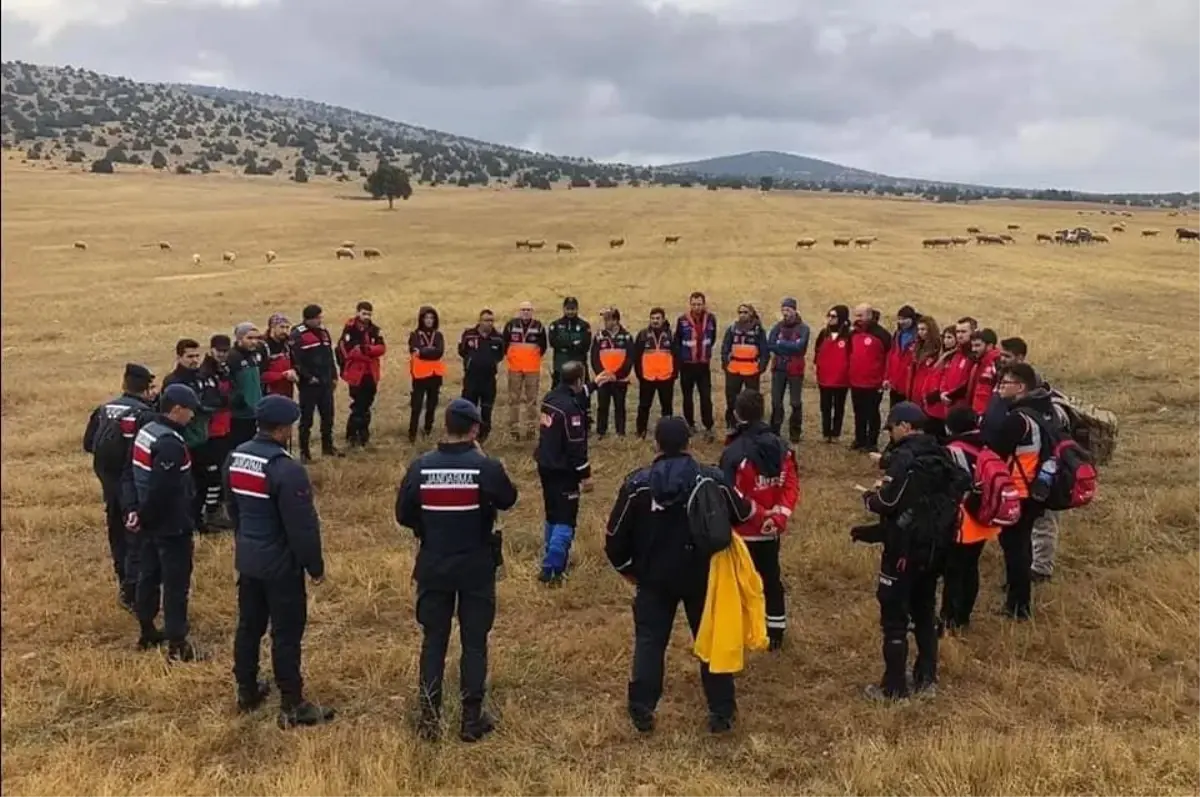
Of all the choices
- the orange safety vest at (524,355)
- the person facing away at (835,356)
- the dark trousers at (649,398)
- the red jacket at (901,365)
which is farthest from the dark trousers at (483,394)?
the red jacket at (901,365)

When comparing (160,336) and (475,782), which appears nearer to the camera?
(475,782)

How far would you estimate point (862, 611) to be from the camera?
24.7 ft

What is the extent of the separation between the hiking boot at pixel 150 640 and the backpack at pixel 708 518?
4.07 meters

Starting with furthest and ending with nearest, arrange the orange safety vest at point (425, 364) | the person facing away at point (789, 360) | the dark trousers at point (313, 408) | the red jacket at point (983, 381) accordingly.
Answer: the orange safety vest at point (425, 364) → the person facing away at point (789, 360) → the dark trousers at point (313, 408) → the red jacket at point (983, 381)

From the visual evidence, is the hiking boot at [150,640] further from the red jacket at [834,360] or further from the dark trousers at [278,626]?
the red jacket at [834,360]

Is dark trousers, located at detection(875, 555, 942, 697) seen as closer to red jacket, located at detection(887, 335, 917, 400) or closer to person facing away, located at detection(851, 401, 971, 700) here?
person facing away, located at detection(851, 401, 971, 700)

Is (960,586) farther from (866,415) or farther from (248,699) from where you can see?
(866,415)

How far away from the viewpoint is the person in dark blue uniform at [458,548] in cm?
568

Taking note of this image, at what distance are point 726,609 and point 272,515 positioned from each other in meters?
2.76

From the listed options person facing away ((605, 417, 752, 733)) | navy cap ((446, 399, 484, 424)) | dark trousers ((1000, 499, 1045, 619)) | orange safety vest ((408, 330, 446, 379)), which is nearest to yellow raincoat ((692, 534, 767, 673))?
person facing away ((605, 417, 752, 733))

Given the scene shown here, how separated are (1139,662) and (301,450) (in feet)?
31.6

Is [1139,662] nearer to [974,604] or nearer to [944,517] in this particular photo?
[974,604]

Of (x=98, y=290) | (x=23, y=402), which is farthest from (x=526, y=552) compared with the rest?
(x=98, y=290)

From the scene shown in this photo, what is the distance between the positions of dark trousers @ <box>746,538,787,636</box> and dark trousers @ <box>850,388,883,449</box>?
19.6 feet
